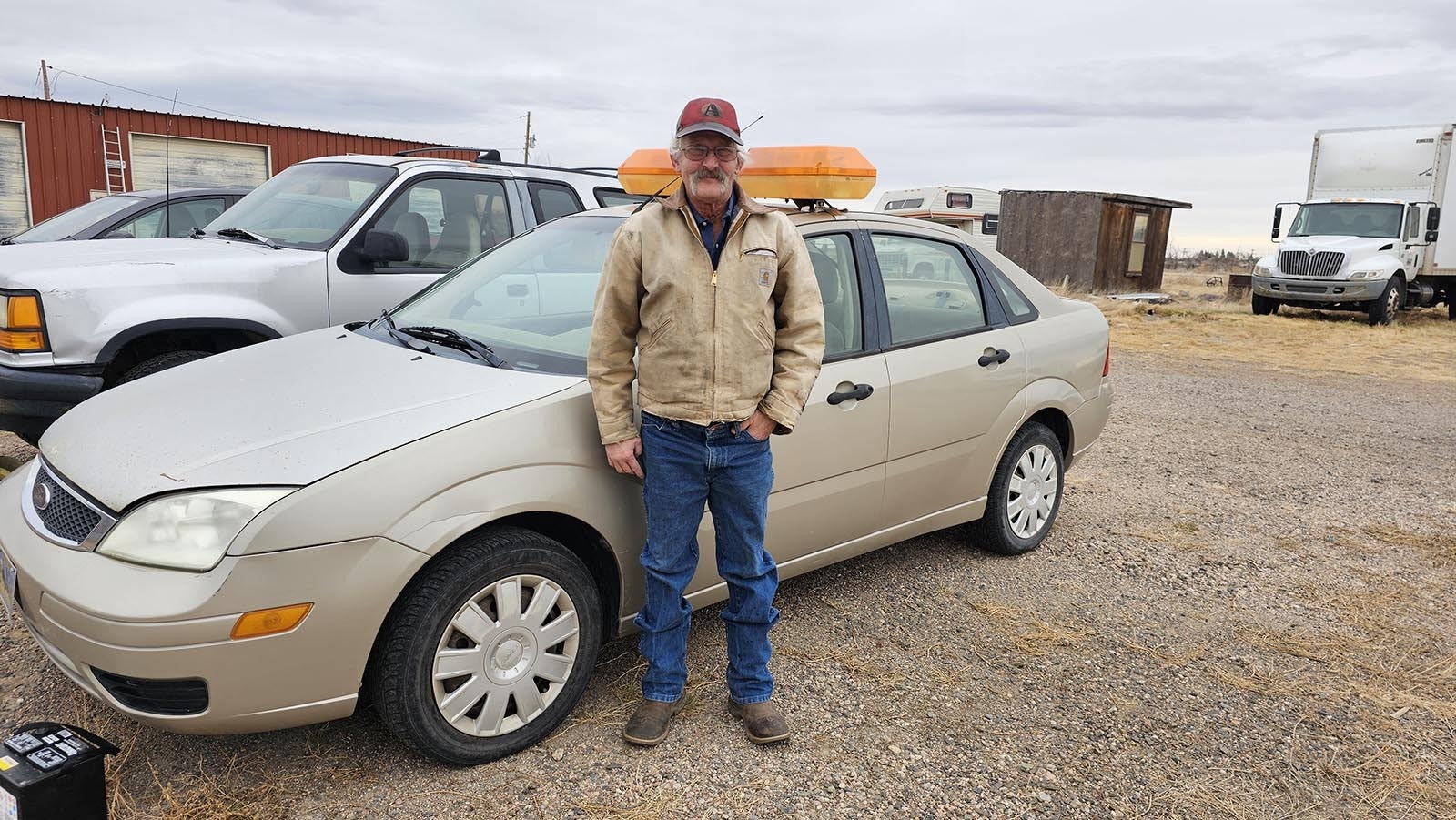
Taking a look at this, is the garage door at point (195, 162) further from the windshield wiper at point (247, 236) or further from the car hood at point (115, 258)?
the car hood at point (115, 258)

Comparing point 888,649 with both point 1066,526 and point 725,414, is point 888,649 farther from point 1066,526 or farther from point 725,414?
point 1066,526

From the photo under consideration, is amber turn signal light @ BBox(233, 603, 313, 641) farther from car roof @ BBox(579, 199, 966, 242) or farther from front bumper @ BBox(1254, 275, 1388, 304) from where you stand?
front bumper @ BBox(1254, 275, 1388, 304)

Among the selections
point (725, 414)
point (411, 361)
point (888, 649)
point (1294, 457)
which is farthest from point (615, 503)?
point (1294, 457)

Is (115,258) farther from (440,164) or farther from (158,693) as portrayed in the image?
(158,693)

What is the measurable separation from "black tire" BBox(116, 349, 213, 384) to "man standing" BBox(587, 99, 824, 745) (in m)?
3.05

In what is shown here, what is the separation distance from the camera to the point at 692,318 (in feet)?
9.05

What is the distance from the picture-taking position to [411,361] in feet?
10.4

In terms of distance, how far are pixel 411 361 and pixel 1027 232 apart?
23.6 meters

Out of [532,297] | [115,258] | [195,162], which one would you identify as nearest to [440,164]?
[115,258]

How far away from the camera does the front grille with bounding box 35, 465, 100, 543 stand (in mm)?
2576

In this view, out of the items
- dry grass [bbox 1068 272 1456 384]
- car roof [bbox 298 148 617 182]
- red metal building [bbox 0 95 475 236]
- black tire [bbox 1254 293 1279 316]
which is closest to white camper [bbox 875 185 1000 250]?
dry grass [bbox 1068 272 1456 384]

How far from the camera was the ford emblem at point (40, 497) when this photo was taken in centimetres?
277

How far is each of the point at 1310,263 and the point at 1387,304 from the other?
4.80 ft

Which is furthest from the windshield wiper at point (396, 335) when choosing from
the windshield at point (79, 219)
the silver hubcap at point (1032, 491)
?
the windshield at point (79, 219)
